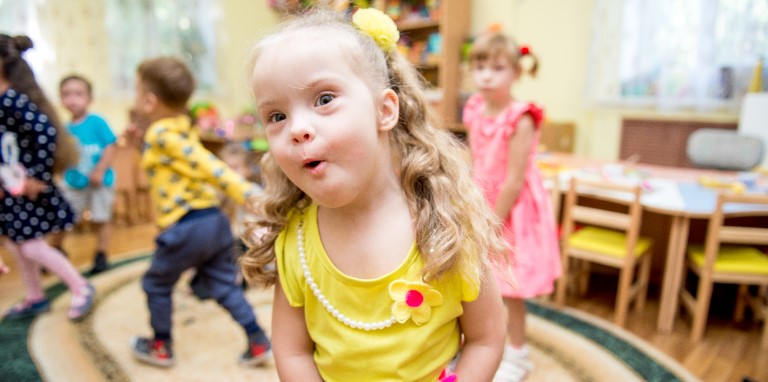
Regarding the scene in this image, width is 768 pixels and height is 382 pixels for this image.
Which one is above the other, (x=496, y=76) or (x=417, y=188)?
(x=496, y=76)

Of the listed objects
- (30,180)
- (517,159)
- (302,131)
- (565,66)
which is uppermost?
(565,66)

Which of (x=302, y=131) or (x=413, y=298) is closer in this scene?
(x=302, y=131)

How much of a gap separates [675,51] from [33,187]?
3.87 meters

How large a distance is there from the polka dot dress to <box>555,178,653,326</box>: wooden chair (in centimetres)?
231

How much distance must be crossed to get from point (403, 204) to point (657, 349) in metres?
1.76

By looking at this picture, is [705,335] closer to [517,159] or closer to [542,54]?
[517,159]

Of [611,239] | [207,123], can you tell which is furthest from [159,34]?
[611,239]

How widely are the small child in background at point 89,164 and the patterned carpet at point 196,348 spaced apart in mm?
504

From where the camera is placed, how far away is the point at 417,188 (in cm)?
75

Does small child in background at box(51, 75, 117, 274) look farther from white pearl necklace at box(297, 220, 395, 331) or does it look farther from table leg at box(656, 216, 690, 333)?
table leg at box(656, 216, 690, 333)

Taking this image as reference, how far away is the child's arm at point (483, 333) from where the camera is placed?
73 cm

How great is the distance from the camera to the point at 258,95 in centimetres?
62

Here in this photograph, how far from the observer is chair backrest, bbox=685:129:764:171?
2.73 metres

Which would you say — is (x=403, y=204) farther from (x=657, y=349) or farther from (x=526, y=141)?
(x=657, y=349)
